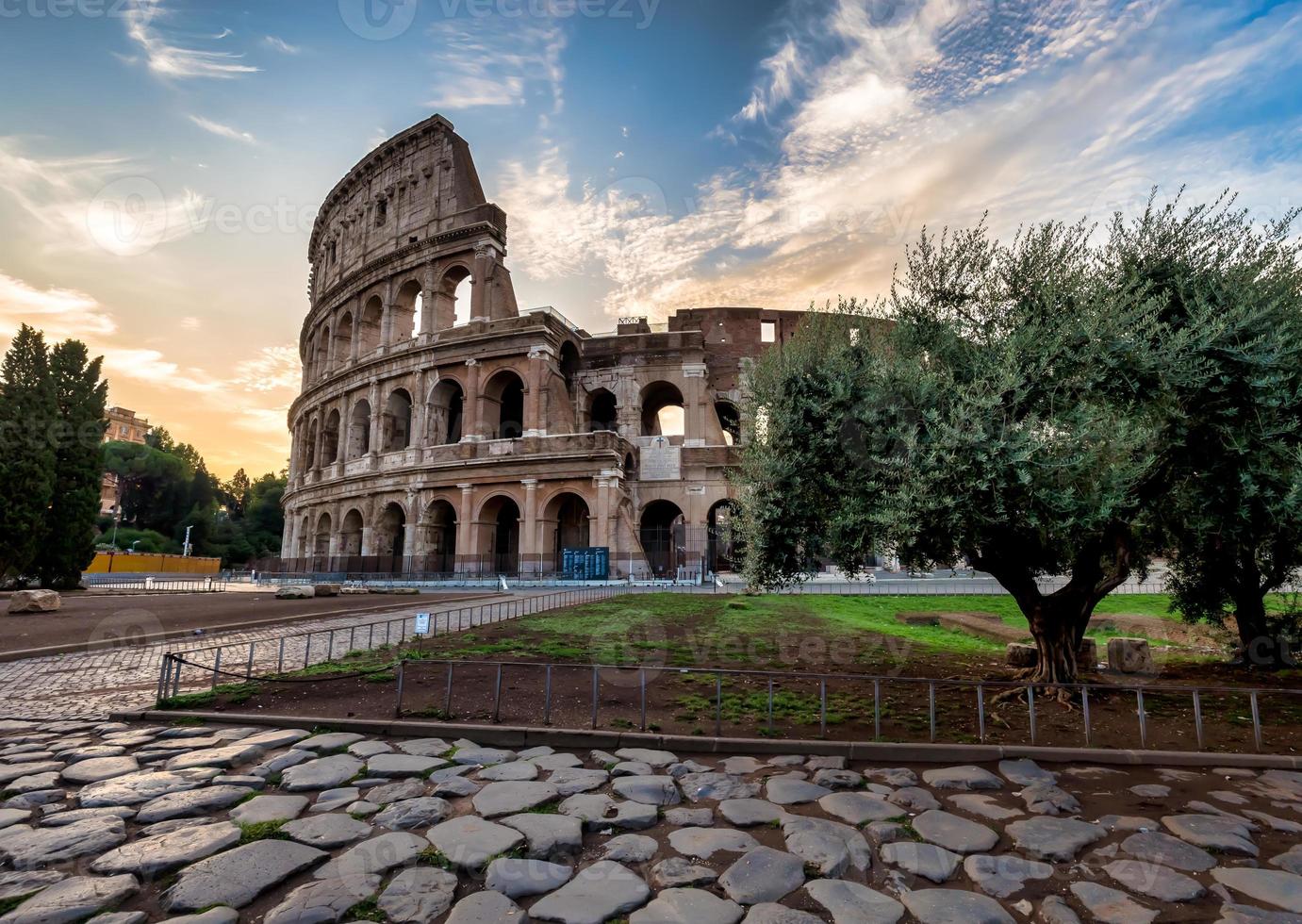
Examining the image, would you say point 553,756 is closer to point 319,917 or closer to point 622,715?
point 622,715

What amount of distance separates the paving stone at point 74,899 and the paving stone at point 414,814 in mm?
1076

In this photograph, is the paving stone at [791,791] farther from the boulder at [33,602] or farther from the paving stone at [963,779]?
the boulder at [33,602]

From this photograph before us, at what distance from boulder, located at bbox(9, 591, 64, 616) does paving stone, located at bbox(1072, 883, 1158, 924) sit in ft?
66.4

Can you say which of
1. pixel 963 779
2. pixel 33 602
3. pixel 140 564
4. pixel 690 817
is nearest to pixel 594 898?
pixel 690 817

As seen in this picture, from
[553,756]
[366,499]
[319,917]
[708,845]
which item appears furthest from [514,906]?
[366,499]

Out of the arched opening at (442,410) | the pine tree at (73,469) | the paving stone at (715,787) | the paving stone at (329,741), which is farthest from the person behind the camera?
the arched opening at (442,410)

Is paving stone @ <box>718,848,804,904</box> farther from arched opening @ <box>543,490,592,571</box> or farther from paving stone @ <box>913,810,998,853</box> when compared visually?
arched opening @ <box>543,490,592,571</box>

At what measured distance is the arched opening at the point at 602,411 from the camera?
117 feet

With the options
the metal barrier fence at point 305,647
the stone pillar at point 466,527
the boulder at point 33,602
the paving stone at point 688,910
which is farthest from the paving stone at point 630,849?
the stone pillar at point 466,527

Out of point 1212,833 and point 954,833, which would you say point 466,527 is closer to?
point 954,833

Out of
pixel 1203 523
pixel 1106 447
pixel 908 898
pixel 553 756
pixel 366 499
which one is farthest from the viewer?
pixel 366 499

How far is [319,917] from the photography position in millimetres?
2479

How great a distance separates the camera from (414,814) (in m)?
3.53

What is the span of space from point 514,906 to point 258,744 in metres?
3.28
